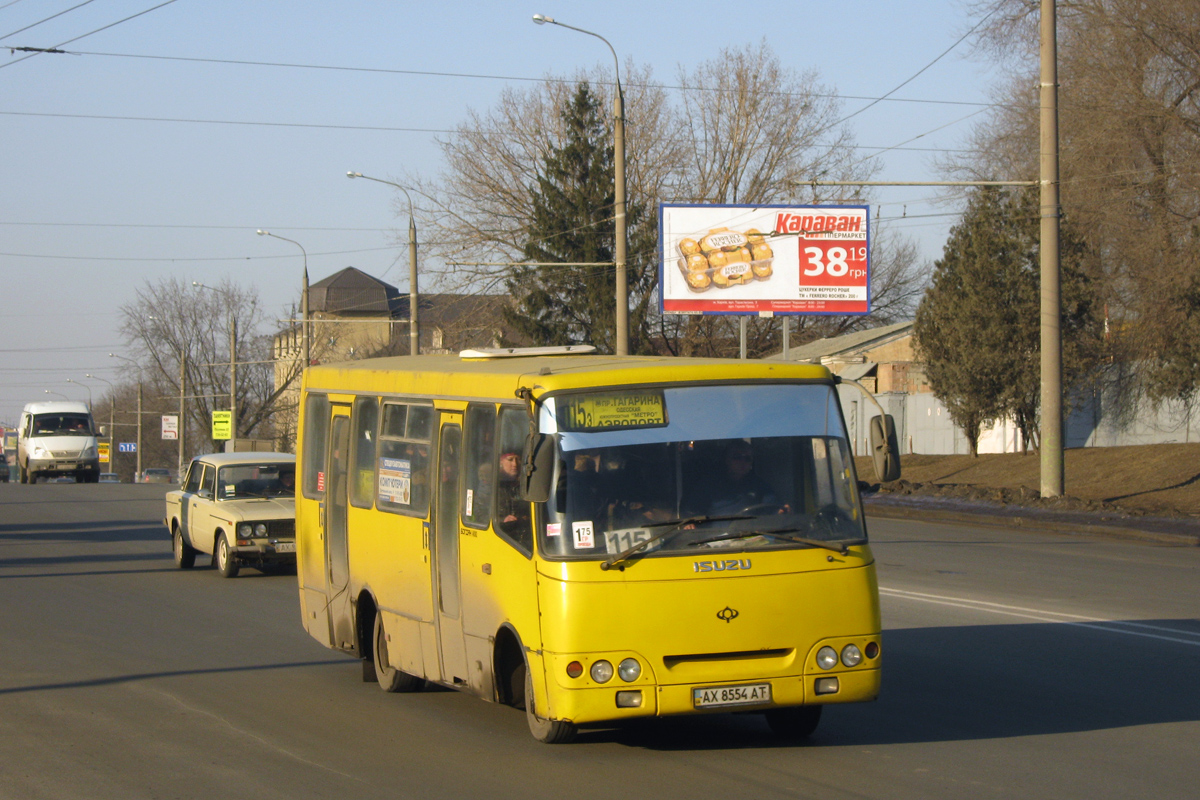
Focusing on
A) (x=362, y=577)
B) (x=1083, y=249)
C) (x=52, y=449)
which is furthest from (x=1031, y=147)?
(x=52, y=449)

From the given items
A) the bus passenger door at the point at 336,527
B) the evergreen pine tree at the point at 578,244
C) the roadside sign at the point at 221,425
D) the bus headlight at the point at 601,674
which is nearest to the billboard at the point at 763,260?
the evergreen pine tree at the point at 578,244

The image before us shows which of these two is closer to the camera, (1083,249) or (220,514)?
(220,514)

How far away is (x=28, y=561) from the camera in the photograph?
19.0m

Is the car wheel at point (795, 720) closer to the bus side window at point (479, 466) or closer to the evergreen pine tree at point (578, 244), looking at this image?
the bus side window at point (479, 466)

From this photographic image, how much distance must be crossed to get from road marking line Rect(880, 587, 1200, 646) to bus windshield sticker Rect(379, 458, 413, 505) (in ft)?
→ 19.3

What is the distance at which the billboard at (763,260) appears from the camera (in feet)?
120

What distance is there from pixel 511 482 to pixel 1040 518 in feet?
54.0

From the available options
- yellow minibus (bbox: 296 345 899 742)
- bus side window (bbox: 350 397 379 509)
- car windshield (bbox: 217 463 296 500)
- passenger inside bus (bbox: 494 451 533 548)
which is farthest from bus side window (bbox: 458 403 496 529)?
car windshield (bbox: 217 463 296 500)

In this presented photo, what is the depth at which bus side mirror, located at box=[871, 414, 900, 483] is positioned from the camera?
6938 millimetres

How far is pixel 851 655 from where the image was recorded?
6.66m

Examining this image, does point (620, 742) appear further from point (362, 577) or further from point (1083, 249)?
point (1083, 249)

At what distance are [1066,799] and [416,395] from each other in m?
4.52

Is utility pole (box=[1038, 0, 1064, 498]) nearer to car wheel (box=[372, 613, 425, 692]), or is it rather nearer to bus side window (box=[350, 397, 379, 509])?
bus side window (box=[350, 397, 379, 509])

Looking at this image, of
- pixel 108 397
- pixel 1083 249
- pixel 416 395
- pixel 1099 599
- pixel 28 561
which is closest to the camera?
pixel 416 395
